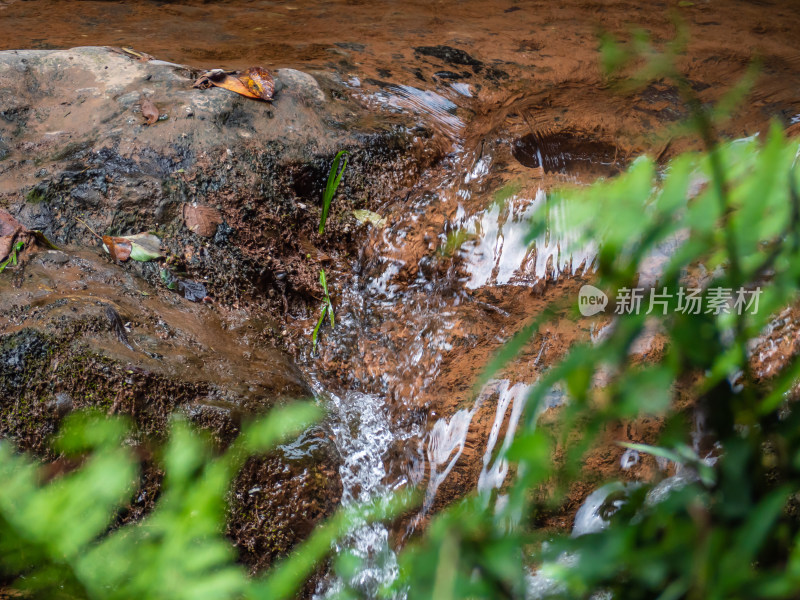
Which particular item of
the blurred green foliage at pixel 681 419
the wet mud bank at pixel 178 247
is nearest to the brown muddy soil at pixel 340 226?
the wet mud bank at pixel 178 247

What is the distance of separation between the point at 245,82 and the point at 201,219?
0.99 m

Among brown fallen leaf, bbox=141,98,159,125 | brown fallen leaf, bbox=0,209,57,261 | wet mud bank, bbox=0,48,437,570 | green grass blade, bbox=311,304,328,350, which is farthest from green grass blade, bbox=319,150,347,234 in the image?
brown fallen leaf, bbox=0,209,57,261

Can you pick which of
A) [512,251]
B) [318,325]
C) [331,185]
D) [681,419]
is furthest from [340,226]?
[681,419]

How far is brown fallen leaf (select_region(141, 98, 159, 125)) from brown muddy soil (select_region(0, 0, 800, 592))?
0.05 metres

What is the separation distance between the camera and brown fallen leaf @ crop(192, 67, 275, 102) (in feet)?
11.2

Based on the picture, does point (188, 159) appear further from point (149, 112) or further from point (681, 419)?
point (681, 419)

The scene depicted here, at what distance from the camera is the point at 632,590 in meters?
0.63

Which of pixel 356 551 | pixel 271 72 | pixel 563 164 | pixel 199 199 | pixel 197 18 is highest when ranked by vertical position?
pixel 197 18

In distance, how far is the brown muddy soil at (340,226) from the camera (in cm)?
224

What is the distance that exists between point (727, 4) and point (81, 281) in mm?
6029

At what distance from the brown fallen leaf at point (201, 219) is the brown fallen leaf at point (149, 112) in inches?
22.7

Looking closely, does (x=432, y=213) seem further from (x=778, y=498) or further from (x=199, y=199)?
(x=778, y=498)

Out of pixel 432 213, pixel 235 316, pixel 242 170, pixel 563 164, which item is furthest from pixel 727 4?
pixel 235 316

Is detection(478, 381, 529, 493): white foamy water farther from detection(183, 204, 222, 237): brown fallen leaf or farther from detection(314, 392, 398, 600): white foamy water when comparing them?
detection(183, 204, 222, 237): brown fallen leaf
